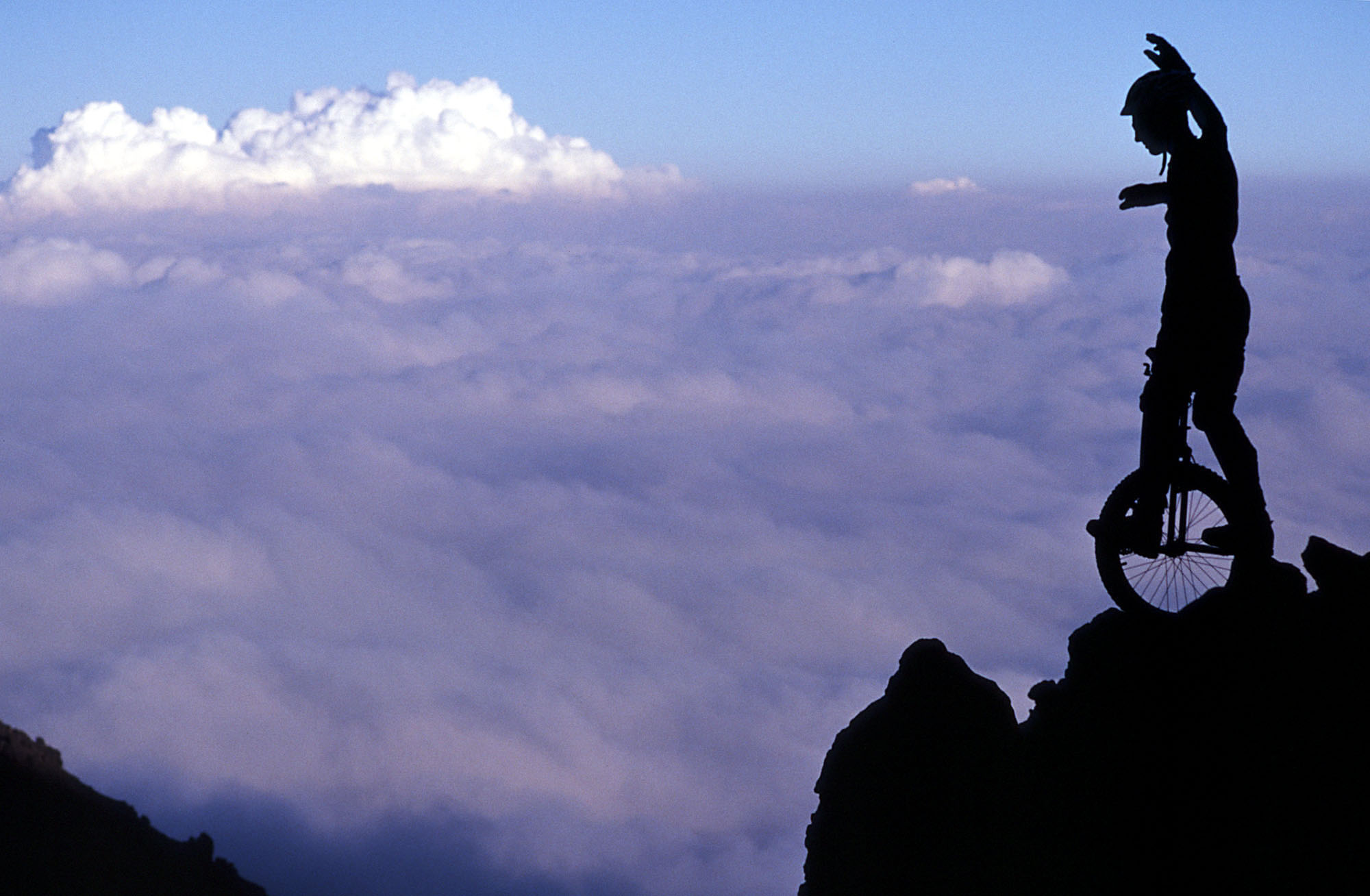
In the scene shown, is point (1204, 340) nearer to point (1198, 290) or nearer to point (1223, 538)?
point (1198, 290)

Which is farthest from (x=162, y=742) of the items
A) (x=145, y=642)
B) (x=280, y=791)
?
(x=145, y=642)

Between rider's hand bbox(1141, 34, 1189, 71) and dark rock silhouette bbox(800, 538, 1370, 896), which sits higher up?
rider's hand bbox(1141, 34, 1189, 71)

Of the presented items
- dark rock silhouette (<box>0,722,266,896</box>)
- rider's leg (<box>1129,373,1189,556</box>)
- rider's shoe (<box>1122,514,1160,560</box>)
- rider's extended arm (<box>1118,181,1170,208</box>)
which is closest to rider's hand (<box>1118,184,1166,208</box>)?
rider's extended arm (<box>1118,181,1170,208</box>)

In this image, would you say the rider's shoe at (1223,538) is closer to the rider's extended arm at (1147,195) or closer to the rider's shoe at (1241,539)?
the rider's shoe at (1241,539)

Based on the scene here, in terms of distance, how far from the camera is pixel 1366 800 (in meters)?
5.59

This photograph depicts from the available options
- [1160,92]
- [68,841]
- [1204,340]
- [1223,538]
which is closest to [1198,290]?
[1204,340]

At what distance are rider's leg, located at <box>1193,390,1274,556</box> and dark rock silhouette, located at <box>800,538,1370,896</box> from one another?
388mm

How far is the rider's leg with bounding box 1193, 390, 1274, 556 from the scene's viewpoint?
635 centimetres

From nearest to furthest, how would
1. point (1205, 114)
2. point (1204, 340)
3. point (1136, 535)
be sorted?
point (1205, 114) < point (1204, 340) < point (1136, 535)

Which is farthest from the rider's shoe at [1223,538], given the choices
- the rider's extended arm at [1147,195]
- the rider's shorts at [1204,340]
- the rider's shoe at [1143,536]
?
the rider's extended arm at [1147,195]

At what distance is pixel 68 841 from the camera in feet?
55.5

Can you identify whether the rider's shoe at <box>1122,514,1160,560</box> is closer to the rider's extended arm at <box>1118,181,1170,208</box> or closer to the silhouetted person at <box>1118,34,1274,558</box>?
the silhouetted person at <box>1118,34,1274,558</box>

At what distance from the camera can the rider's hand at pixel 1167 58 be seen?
6.31m

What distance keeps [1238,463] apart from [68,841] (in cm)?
2035
